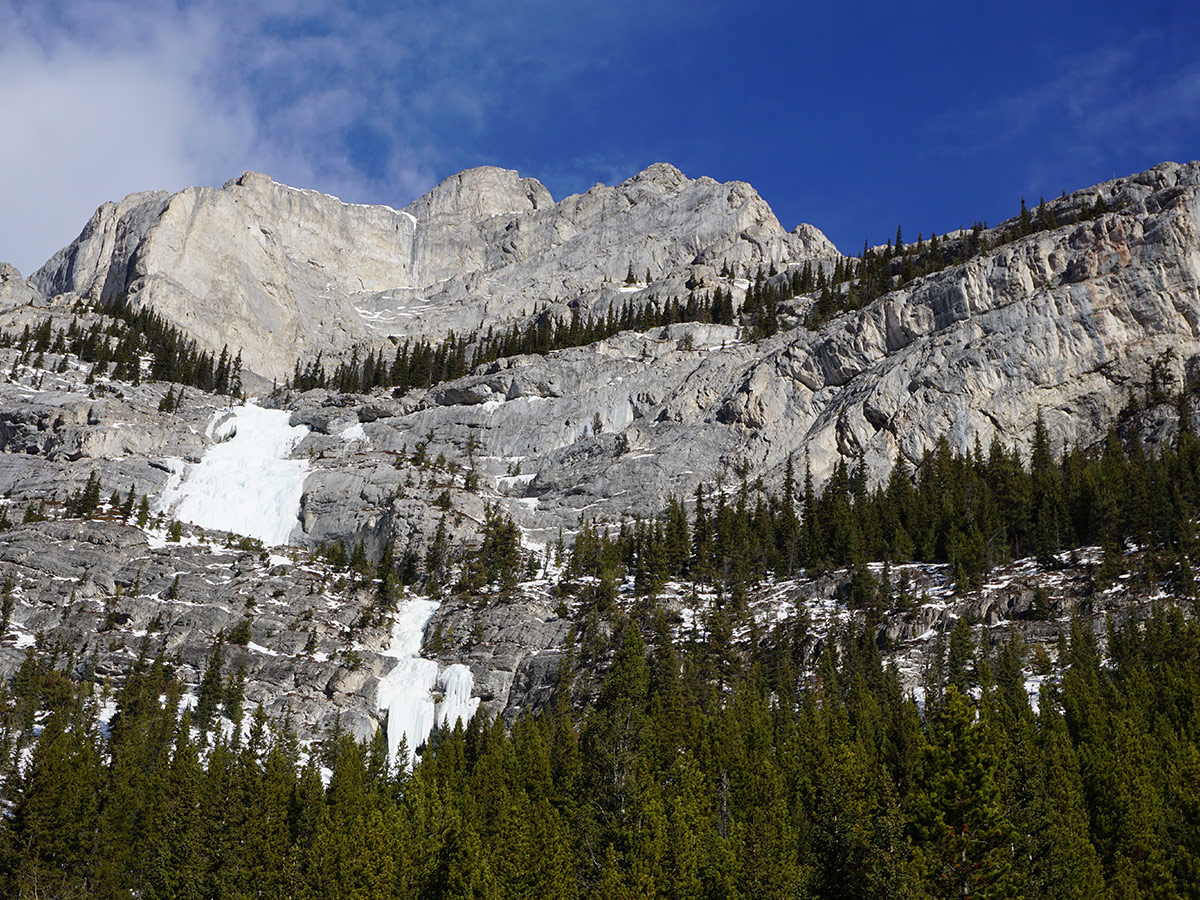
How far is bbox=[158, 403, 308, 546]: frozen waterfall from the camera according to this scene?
415ft

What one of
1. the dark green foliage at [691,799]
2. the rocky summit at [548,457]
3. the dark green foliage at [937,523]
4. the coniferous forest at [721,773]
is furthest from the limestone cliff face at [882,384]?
the dark green foliage at [691,799]

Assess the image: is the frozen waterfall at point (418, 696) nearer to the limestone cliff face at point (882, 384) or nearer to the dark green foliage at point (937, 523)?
the dark green foliage at point (937, 523)

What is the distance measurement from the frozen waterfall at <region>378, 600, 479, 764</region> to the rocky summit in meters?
0.29

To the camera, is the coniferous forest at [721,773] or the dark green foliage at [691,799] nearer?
the dark green foliage at [691,799]

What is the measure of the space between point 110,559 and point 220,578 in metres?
11.4

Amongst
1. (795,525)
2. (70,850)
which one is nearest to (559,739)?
(70,850)

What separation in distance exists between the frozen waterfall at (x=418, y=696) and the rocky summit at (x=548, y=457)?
0.95 feet

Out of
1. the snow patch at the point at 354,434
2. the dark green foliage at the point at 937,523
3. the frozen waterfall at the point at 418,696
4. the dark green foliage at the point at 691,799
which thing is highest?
the snow patch at the point at 354,434

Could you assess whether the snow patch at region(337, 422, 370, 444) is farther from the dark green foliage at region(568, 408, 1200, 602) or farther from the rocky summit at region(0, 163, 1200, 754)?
the dark green foliage at region(568, 408, 1200, 602)

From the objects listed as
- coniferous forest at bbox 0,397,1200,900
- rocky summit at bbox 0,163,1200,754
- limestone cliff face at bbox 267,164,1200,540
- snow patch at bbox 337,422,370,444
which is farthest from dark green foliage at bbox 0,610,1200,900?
snow patch at bbox 337,422,370,444

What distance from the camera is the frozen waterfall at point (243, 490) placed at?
126 metres

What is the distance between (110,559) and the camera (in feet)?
341

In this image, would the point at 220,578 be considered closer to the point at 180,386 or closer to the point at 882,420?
the point at 180,386

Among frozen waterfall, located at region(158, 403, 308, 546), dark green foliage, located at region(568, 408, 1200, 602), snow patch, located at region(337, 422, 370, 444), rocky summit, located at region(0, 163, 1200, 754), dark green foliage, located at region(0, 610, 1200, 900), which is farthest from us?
snow patch, located at region(337, 422, 370, 444)
